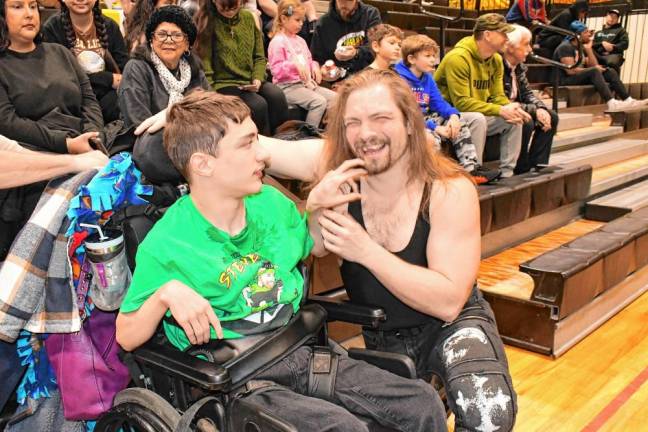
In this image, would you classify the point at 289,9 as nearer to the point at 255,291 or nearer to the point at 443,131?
the point at 443,131

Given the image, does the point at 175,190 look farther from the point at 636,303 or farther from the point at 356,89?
the point at 636,303

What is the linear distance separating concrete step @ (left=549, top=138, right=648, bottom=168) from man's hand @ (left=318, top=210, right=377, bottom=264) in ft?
11.7

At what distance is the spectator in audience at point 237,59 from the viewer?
302 centimetres

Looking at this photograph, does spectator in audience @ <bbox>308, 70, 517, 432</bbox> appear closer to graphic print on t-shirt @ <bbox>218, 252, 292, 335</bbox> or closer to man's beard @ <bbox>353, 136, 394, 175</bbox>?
man's beard @ <bbox>353, 136, 394, 175</bbox>

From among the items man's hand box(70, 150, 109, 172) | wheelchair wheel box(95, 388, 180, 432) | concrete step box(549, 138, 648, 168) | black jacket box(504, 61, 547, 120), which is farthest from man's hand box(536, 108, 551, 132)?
wheelchair wheel box(95, 388, 180, 432)

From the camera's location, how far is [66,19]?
2.77 metres

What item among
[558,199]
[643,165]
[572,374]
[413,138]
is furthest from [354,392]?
[643,165]

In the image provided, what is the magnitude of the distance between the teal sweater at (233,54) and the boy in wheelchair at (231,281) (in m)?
1.72

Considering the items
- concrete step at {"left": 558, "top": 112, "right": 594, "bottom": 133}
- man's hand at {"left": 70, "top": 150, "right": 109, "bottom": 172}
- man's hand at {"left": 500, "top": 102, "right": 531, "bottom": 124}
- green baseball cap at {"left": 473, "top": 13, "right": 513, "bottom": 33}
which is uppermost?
green baseball cap at {"left": 473, "top": 13, "right": 513, "bottom": 33}

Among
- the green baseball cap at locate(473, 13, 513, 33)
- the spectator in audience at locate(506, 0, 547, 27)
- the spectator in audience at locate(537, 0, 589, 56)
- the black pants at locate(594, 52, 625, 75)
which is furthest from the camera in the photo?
the black pants at locate(594, 52, 625, 75)

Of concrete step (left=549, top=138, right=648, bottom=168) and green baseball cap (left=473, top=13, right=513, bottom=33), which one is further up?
green baseball cap (left=473, top=13, right=513, bottom=33)

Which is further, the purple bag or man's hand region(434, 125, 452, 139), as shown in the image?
man's hand region(434, 125, 452, 139)

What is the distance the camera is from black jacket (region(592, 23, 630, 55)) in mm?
7715

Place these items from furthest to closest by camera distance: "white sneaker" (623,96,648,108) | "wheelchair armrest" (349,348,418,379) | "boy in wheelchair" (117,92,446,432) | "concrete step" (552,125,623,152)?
1. "white sneaker" (623,96,648,108)
2. "concrete step" (552,125,623,152)
3. "wheelchair armrest" (349,348,418,379)
4. "boy in wheelchair" (117,92,446,432)
